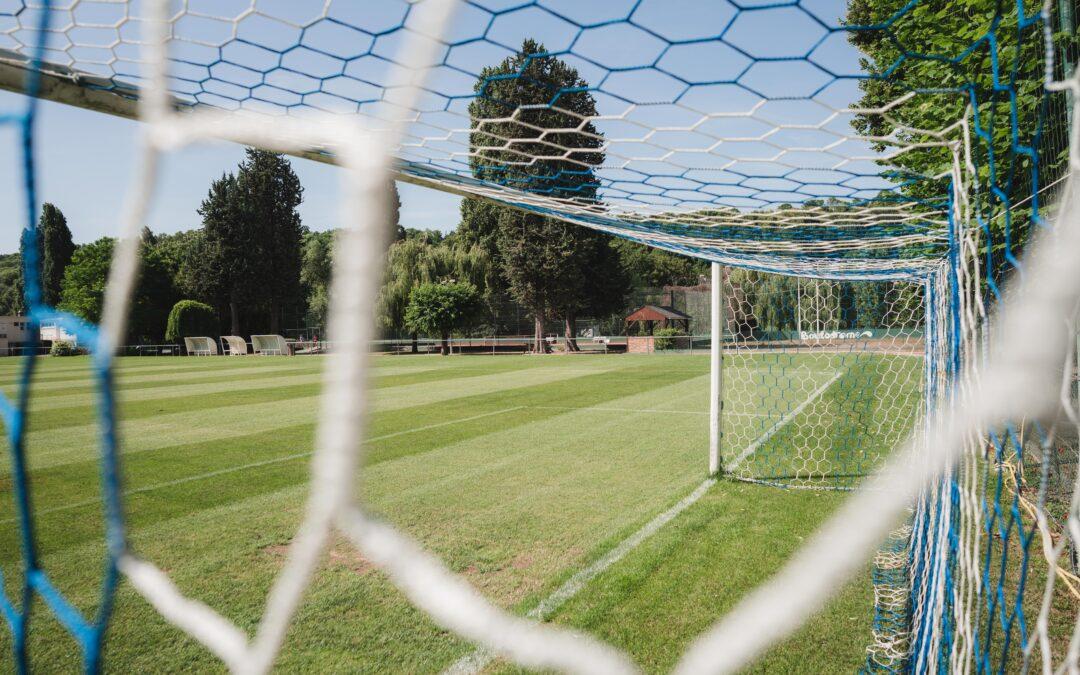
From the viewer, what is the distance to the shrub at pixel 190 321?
1231 inches

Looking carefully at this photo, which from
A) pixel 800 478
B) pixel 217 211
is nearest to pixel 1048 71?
pixel 800 478

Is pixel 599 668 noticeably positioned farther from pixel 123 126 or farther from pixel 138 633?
pixel 138 633

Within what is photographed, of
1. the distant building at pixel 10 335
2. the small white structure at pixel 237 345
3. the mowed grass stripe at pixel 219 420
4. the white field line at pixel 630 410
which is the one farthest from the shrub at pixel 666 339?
the distant building at pixel 10 335

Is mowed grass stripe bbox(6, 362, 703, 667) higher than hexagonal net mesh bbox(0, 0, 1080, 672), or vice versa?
hexagonal net mesh bbox(0, 0, 1080, 672)

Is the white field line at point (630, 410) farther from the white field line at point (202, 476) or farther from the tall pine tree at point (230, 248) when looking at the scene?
the tall pine tree at point (230, 248)

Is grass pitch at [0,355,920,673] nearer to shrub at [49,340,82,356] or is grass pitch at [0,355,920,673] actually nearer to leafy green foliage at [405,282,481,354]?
leafy green foliage at [405,282,481,354]

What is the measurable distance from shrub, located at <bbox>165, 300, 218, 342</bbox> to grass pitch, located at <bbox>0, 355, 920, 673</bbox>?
26347 mm

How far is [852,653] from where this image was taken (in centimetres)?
229

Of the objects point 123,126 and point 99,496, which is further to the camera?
point 99,496

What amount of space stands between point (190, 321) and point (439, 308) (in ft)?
49.8

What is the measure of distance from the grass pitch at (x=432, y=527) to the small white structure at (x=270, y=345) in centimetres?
2125

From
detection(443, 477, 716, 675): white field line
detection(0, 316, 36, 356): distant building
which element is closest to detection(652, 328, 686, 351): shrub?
detection(443, 477, 716, 675): white field line

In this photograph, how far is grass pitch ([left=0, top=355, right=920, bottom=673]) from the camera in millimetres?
2412

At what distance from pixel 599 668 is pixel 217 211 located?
3882 centimetres
